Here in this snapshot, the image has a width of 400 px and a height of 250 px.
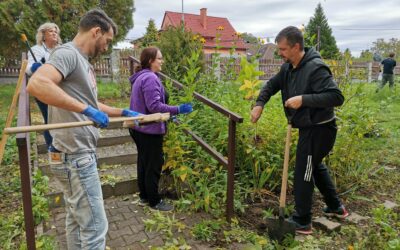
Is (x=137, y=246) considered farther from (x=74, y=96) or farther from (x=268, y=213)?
(x=74, y=96)

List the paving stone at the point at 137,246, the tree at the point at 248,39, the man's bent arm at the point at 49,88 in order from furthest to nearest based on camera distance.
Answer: the tree at the point at 248,39
the paving stone at the point at 137,246
the man's bent arm at the point at 49,88

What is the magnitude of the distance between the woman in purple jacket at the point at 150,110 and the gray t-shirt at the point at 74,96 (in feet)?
3.43

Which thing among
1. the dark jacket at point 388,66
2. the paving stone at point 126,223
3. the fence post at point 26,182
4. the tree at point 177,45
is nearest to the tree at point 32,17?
the tree at point 177,45

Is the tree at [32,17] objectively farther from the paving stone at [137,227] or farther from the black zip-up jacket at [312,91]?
the black zip-up jacket at [312,91]

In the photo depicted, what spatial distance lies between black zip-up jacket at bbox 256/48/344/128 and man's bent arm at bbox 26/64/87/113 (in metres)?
1.94

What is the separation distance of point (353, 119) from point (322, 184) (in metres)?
1.03

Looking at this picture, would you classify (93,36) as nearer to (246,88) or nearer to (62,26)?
(246,88)

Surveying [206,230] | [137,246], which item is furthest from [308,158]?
[137,246]

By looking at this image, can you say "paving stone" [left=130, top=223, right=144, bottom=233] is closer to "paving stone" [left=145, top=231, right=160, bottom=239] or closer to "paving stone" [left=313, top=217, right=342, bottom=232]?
"paving stone" [left=145, top=231, right=160, bottom=239]

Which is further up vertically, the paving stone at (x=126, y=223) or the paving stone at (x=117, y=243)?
the paving stone at (x=126, y=223)

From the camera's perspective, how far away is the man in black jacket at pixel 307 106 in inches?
110

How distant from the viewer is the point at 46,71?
169 centimetres

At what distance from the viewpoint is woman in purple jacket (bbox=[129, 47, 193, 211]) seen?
3074 mm

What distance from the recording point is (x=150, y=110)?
3.10 m
